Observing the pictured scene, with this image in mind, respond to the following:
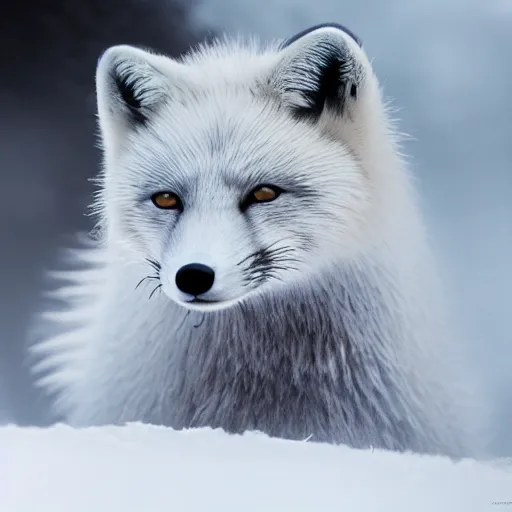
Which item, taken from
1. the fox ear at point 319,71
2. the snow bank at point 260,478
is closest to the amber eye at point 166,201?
the fox ear at point 319,71

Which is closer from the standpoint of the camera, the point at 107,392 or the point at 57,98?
the point at 107,392

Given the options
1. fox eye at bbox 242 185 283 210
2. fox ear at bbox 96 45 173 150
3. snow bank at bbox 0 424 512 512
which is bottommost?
snow bank at bbox 0 424 512 512

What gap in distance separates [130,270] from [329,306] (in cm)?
40

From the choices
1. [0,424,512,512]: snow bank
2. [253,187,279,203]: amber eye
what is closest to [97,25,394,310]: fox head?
[253,187,279,203]: amber eye

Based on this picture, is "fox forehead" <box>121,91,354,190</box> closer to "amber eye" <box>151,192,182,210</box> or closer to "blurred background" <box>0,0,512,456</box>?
"amber eye" <box>151,192,182,210</box>

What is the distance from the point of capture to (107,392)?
137 centimetres

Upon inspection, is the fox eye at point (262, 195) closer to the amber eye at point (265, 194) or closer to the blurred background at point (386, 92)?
the amber eye at point (265, 194)

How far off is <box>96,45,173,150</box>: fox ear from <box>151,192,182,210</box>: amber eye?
0.16 metres

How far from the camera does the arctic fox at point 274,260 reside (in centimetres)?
128

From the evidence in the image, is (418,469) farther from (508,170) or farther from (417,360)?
(508,170)

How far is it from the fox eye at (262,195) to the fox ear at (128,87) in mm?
277

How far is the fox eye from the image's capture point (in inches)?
50.1

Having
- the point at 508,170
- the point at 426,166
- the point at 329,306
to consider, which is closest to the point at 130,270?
the point at 329,306

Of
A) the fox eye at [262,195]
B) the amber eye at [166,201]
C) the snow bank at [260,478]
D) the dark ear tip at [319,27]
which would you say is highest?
the dark ear tip at [319,27]
